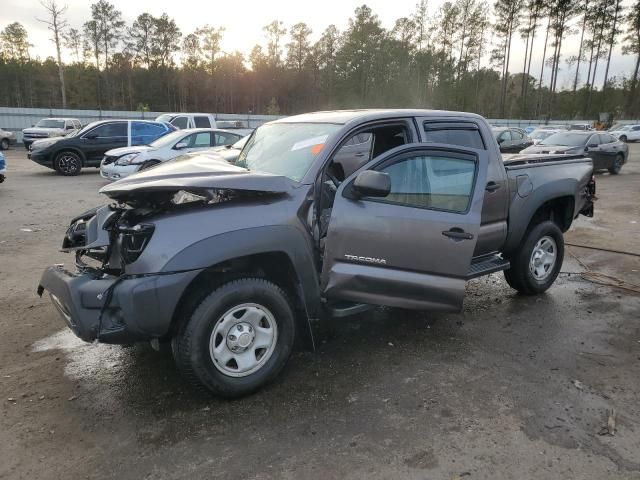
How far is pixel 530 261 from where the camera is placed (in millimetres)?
5246

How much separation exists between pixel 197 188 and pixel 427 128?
224 centimetres

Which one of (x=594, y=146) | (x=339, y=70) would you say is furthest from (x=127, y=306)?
(x=339, y=70)

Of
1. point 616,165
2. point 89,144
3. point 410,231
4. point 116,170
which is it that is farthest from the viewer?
point 616,165

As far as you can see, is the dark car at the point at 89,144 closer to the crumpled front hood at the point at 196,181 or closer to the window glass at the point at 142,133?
the window glass at the point at 142,133

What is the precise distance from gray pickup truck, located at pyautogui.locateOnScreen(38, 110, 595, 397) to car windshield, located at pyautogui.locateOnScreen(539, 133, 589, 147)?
50.5ft

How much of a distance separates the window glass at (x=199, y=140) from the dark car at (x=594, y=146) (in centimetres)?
1148

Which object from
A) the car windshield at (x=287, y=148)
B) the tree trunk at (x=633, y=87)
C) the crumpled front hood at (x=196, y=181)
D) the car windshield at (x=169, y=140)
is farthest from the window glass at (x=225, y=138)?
the tree trunk at (x=633, y=87)

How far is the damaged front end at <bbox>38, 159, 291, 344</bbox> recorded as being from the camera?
2885 millimetres

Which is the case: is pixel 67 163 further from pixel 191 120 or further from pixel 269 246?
pixel 269 246

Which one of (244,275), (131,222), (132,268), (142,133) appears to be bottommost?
(244,275)

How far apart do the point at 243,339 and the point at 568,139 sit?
58.5ft

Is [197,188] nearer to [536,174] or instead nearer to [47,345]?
[47,345]

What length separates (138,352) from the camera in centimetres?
401

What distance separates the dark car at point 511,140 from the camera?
61.5 feet
